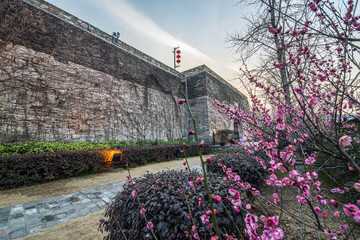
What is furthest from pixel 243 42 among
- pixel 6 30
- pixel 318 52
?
pixel 6 30

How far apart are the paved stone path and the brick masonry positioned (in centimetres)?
412

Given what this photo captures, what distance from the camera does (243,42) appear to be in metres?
4.48

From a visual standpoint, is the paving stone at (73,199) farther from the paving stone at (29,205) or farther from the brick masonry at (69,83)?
the brick masonry at (69,83)

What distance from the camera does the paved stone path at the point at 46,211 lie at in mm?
2406

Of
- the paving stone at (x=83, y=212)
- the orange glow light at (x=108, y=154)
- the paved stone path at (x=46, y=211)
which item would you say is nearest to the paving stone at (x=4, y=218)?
the paved stone path at (x=46, y=211)

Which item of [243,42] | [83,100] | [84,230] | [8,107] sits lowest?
[84,230]

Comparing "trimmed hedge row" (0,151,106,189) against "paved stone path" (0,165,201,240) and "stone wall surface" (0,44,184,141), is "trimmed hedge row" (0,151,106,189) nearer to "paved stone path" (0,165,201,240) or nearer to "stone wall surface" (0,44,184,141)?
"paved stone path" (0,165,201,240)

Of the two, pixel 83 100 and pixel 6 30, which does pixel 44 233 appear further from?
pixel 6 30

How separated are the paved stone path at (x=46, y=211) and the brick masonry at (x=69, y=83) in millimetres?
4124

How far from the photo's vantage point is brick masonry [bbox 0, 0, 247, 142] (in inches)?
240

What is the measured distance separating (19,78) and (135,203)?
753cm

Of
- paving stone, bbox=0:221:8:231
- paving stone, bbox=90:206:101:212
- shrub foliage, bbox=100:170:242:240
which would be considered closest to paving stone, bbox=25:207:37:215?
paving stone, bbox=0:221:8:231

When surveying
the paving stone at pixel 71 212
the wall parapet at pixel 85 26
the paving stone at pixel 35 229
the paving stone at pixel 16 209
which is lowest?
the paving stone at pixel 35 229

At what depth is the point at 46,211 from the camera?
2943 mm
